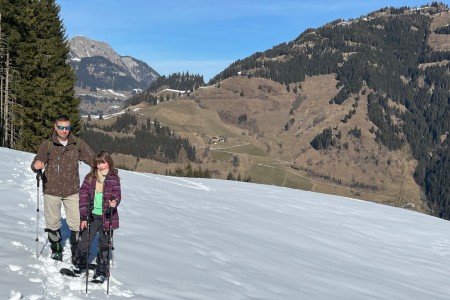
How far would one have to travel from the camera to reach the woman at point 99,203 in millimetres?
8062

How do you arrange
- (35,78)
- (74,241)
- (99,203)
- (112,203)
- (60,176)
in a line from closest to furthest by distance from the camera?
1. (112,203)
2. (99,203)
3. (60,176)
4. (74,241)
5. (35,78)

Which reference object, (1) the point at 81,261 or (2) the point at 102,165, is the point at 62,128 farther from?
(1) the point at 81,261

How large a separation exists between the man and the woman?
43cm

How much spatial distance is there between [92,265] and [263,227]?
37.0ft

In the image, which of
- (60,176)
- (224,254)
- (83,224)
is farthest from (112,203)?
(224,254)

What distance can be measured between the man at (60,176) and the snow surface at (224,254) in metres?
0.47

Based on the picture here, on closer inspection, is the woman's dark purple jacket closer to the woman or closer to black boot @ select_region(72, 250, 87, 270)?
the woman

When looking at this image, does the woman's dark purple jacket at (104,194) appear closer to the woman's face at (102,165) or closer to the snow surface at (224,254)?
the woman's face at (102,165)

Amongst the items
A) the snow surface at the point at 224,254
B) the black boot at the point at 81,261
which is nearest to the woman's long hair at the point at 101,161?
the black boot at the point at 81,261

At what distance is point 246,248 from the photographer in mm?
13672

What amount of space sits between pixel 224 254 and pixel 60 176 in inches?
222

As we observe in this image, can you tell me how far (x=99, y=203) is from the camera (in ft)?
26.8

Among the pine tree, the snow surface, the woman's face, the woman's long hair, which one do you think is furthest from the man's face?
the pine tree

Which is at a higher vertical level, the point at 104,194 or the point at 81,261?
the point at 104,194
